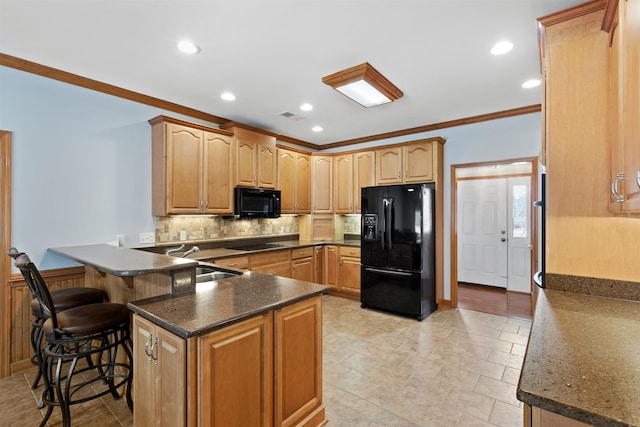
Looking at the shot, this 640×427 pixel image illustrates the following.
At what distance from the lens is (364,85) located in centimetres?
286

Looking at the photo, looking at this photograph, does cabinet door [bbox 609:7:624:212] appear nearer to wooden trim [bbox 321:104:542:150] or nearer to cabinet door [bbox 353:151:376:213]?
wooden trim [bbox 321:104:542:150]

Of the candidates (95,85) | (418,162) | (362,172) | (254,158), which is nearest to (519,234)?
(418,162)

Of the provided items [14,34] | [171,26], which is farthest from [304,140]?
[14,34]

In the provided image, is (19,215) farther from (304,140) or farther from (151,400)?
(304,140)

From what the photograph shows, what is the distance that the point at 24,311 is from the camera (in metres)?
2.66

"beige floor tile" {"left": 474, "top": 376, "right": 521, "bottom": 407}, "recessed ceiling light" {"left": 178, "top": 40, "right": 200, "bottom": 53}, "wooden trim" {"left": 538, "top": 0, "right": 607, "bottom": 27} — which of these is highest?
"recessed ceiling light" {"left": 178, "top": 40, "right": 200, "bottom": 53}

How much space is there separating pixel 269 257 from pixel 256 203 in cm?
77

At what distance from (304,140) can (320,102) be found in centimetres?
193

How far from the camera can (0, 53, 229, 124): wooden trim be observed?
2.55 metres

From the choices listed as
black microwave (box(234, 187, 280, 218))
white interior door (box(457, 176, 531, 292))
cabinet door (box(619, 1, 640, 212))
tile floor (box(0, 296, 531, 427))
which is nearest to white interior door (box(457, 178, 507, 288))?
white interior door (box(457, 176, 531, 292))

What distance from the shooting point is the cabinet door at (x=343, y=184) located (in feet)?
16.7

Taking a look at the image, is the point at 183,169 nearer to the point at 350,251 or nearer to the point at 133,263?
the point at 133,263

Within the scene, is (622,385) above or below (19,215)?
below

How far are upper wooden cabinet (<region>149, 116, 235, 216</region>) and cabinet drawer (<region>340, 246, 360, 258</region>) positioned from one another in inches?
74.7
